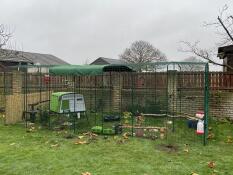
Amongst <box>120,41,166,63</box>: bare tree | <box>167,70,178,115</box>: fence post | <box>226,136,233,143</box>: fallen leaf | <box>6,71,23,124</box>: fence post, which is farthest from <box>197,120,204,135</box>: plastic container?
<box>120,41,166,63</box>: bare tree

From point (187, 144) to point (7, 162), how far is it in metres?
5.09

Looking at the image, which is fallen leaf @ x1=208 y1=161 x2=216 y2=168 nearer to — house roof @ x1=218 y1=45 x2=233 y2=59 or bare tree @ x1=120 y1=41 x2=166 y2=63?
house roof @ x1=218 y1=45 x2=233 y2=59

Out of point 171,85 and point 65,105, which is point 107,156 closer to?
point 65,105

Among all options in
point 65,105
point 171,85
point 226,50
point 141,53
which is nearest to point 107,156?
point 65,105

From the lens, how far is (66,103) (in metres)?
12.5

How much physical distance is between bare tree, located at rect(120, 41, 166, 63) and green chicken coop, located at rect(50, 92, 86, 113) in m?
34.1

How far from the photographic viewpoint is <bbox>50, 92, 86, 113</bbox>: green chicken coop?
12.3 m

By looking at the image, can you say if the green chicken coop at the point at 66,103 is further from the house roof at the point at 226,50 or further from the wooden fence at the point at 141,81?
the house roof at the point at 226,50

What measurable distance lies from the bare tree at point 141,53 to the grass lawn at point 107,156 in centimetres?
3679

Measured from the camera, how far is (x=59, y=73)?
12078mm

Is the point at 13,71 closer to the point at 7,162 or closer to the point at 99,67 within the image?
the point at 99,67

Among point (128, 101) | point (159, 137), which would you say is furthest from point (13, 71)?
point (159, 137)

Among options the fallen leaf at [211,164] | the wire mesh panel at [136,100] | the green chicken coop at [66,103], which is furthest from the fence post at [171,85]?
the fallen leaf at [211,164]

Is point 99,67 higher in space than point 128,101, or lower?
higher
